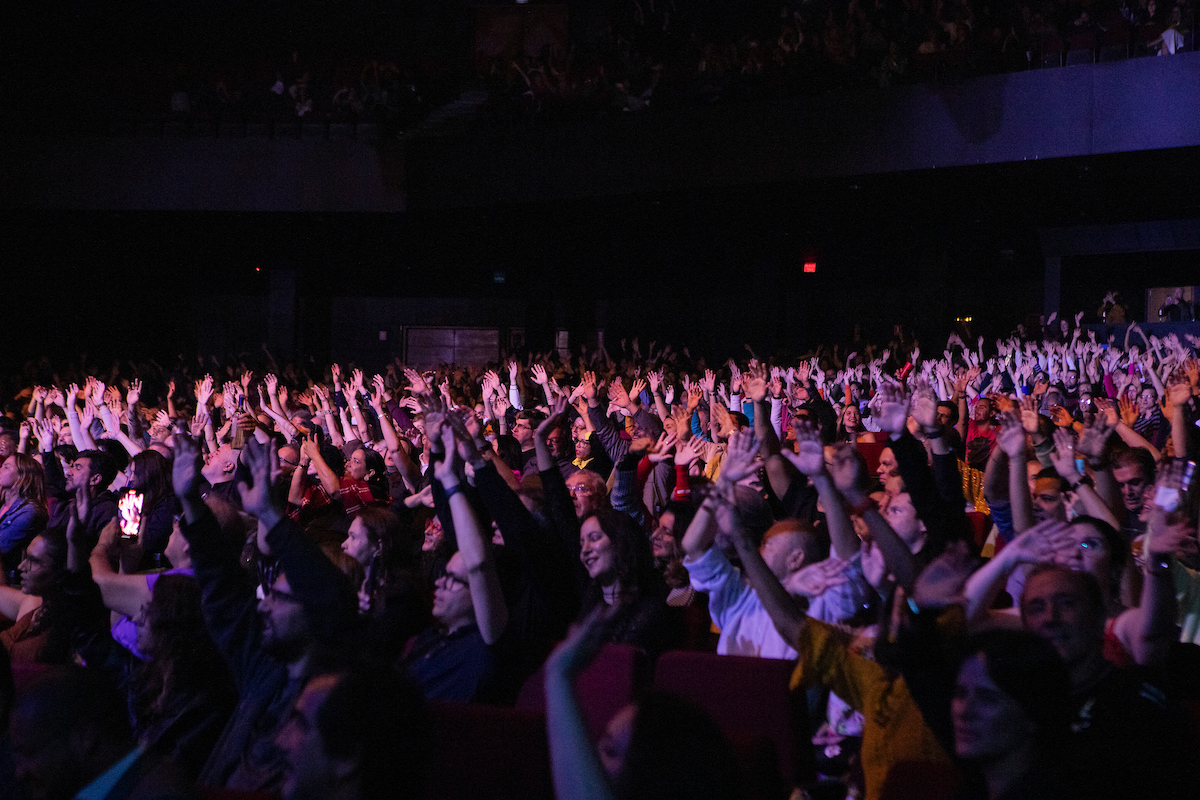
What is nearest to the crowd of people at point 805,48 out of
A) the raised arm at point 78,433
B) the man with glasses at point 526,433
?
the man with glasses at point 526,433

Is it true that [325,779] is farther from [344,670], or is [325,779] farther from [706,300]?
[706,300]

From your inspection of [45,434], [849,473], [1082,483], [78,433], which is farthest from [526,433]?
[45,434]

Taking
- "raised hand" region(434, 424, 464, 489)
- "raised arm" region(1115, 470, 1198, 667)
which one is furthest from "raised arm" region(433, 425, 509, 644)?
"raised arm" region(1115, 470, 1198, 667)

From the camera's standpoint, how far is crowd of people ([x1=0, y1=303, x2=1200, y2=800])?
1.81 meters

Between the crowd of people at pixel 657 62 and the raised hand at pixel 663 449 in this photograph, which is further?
the crowd of people at pixel 657 62

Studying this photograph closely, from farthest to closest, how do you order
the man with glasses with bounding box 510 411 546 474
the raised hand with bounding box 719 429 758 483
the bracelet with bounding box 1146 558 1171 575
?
the man with glasses with bounding box 510 411 546 474
the raised hand with bounding box 719 429 758 483
the bracelet with bounding box 1146 558 1171 575

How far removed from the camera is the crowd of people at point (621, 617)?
1.81 meters

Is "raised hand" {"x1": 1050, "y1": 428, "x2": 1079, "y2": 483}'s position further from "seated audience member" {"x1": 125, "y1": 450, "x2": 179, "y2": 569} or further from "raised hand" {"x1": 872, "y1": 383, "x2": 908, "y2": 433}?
"seated audience member" {"x1": 125, "y1": 450, "x2": 179, "y2": 569}

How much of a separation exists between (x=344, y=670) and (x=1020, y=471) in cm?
230

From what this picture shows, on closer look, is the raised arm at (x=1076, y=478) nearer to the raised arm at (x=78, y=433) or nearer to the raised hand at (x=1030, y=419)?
the raised hand at (x=1030, y=419)

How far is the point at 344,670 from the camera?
186 cm

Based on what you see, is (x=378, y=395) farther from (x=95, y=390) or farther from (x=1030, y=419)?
(x=1030, y=419)

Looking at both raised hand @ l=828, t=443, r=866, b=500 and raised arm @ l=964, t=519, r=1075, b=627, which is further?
raised hand @ l=828, t=443, r=866, b=500

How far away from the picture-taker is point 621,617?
10.9ft
